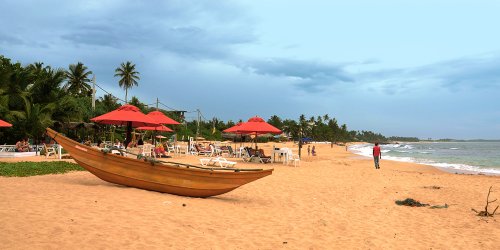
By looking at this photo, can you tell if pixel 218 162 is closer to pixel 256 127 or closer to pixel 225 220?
pixel 256 127

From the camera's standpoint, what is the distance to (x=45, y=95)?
27.0 metres

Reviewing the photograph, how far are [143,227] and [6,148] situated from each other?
55.3 ft

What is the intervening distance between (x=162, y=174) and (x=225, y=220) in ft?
6.59

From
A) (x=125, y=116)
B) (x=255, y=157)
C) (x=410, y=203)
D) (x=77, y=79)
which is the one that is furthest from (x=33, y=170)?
(x=77, y=79)

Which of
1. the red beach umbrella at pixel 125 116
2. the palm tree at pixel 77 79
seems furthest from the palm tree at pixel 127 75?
the red beach umbrella at pixel 125 116

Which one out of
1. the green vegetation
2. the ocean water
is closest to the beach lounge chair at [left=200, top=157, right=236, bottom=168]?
the green vegetation

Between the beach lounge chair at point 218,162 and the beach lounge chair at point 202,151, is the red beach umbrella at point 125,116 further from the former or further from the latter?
the beach lounge chair at point 202,151

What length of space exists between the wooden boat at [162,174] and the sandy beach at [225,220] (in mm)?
214

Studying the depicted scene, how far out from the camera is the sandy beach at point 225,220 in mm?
4680

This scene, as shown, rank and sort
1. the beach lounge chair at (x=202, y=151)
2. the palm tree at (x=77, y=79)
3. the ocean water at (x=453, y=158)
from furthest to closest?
1. the palm tree at (x=77, y=79)
2. the ocean water at (x=453, y=158)
3. the beach lounge chair at (x=202, y=151)

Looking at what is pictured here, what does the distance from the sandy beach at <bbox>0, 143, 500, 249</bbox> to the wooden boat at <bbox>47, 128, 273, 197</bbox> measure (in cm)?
21

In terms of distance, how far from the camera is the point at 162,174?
24.9 ft

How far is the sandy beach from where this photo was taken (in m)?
4.68

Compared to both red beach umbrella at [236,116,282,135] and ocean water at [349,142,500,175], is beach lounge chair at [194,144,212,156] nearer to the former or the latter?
red beach umbrella at [236,116,282,135]
